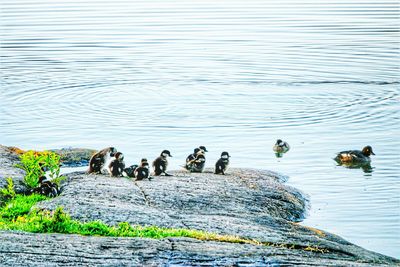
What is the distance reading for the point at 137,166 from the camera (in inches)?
790

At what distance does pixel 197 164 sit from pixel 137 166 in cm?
129

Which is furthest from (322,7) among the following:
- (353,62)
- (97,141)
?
(97,141)

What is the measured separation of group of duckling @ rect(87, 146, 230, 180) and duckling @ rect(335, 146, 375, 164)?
351 cm

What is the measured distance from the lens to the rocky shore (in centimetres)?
1209

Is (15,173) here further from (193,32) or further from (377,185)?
(193,32)

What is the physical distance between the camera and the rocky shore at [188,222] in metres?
12.1

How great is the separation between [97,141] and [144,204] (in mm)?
8992

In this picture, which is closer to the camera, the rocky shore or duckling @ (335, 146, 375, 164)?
the rocky shore

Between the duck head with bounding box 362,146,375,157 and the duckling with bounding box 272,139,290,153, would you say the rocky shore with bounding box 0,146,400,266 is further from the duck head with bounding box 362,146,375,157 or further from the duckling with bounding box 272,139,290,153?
the duck head with bounding box 362,146,375,157

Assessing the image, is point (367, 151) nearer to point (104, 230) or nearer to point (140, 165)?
point (140, 165)

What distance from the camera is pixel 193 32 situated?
4628 centimetres

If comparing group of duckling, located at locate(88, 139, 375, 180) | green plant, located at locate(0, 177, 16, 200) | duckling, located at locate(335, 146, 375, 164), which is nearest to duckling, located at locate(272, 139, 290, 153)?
duckling, located at locate(335, 146, 375, 164)

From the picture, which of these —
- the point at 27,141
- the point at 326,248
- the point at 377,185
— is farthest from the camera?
the point at 27,141

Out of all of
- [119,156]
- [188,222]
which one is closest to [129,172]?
[119,156]
